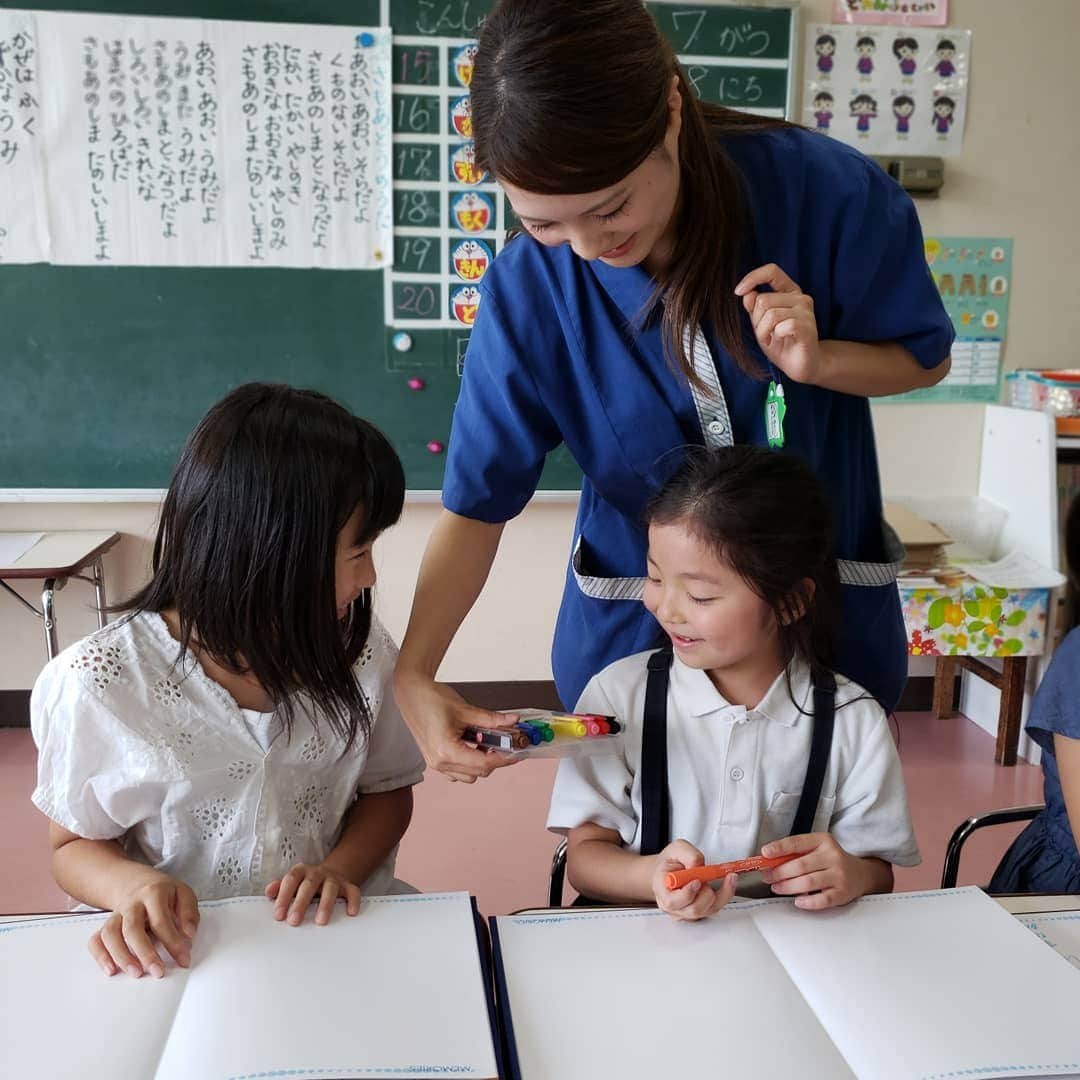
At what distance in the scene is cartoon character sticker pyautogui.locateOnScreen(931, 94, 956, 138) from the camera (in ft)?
9.46

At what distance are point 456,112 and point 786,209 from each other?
1.88m

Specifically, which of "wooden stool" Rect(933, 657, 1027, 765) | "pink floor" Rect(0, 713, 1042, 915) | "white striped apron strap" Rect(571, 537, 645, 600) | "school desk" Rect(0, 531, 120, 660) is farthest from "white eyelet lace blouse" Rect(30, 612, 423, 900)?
"wooden stool" Rect(933, 657, 1027, 765)

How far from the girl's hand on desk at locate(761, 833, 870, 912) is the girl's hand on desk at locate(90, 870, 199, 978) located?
509 millimetres

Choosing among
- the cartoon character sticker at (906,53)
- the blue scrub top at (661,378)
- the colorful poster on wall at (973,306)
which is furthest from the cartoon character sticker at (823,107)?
the blue scrub top at (661,378)

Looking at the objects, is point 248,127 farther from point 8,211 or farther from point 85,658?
point 85,658

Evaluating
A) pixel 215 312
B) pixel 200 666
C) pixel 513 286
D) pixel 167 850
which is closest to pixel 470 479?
pixel 513 286

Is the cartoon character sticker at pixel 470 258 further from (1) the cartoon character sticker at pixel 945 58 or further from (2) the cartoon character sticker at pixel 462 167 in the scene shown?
(1) the cartoon character sticker at pixel 945 58

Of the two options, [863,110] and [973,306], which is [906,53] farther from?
[973,306]

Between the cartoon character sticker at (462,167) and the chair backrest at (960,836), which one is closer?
the chair backrest at (960,836)

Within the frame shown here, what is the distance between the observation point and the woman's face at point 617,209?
88 centimetres

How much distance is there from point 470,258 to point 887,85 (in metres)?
1.26

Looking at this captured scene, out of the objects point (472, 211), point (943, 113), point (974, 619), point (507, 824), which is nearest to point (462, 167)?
point (472, 211)

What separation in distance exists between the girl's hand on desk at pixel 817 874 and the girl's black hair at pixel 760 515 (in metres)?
0.28

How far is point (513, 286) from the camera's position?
3.80ft
